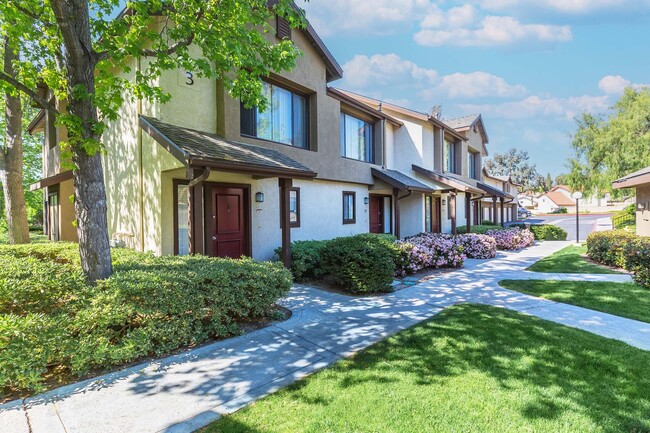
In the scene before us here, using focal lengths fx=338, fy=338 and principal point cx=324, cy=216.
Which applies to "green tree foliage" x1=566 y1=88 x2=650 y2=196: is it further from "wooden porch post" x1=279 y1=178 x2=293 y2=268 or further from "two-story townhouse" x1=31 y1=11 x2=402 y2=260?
"wooden porch post" x1=279 y1=178 x2=293 y2=268

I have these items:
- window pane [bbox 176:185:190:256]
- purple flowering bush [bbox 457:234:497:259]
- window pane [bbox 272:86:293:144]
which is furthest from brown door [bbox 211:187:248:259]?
purple flowering bush [bbox 457:234:497:259]

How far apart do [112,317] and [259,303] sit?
2116 mm

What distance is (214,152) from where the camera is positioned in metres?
7.41

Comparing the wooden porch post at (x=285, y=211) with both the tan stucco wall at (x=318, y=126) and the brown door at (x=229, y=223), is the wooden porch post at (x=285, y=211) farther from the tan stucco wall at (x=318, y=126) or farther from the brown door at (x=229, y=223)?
the tan stucco wall at (x=318, y=126)

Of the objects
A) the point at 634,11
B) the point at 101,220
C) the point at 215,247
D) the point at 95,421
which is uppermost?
the point at 634,11

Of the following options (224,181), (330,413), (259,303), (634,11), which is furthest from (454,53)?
(330,413)

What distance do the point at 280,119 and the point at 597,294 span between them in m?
9.61

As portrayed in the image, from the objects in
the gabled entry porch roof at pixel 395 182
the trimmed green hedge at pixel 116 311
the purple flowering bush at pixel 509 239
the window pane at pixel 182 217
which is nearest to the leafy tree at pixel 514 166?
the purple flowering bush at pixel 509 239

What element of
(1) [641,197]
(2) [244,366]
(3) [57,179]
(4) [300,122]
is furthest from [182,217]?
(1) [641,197]

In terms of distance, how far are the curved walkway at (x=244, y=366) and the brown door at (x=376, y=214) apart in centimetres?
814

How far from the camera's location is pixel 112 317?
14.0ft

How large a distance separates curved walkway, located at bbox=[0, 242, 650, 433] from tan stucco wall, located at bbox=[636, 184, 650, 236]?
10375 mm

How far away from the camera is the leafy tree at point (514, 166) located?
77.4 meters

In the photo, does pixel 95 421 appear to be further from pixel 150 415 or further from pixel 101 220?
pixel 101 220
